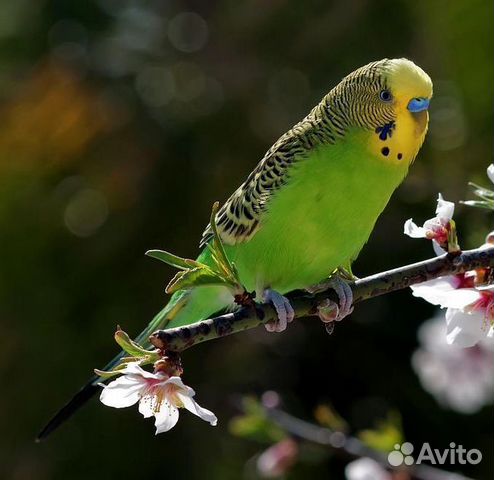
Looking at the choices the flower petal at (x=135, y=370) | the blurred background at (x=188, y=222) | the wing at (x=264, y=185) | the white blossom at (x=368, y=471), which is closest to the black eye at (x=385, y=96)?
the wing at (x=264, y=185)

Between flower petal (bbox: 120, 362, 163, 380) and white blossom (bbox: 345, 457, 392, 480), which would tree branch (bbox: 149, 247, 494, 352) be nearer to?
flower petal (bbox: 120, 362, 163, 380)

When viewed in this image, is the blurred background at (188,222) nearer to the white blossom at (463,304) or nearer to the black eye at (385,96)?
the black eye at (385,96)

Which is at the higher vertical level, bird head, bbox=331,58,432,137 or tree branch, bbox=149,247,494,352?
bird head, bbox=331,58,432,137

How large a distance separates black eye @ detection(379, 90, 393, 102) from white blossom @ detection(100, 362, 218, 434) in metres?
0.48

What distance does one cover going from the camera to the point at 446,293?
0.87 metres

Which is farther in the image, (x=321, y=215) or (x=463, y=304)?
(x=321, y=215)

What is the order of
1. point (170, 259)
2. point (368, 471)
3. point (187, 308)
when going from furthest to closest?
1. point (368, 471)
2. point (187, 308)
3. point (170, 259)

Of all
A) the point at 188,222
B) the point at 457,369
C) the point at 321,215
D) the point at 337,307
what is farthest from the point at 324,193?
the point at 188,222

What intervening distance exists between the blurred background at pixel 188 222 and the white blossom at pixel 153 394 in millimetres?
1504

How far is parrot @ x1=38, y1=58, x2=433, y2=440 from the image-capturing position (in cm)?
112

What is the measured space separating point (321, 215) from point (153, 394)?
0.44 metres

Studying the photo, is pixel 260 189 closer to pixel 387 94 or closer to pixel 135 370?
pixel 387 94

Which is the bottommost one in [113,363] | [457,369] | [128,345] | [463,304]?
[457,369]

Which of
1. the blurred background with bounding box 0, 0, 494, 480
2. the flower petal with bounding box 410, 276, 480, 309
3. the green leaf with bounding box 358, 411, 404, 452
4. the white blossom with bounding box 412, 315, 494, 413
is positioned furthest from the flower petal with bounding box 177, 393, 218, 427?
the blurred background with bounding box 0, 0, 494, 480
